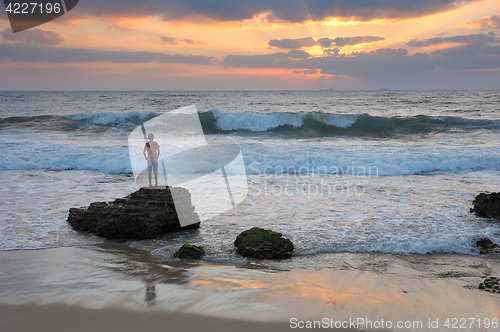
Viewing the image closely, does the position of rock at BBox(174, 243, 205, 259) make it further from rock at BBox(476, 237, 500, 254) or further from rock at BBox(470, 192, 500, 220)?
rock at BBox(470, 192, 500, 220)

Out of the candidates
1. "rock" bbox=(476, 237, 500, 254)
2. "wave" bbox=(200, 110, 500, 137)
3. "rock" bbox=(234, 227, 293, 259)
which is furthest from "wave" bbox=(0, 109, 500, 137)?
"rock" bbox=(234, 227, 293, 259)

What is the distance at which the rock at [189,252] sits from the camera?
4.46 meters

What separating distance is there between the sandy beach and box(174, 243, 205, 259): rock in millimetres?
177

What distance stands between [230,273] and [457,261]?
3.15m

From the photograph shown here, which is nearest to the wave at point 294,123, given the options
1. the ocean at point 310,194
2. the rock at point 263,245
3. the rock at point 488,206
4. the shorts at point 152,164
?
the ocean at point 310,194

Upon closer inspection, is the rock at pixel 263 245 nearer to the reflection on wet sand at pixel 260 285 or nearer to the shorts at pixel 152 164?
the reflection on wet sand at pixel 260 285

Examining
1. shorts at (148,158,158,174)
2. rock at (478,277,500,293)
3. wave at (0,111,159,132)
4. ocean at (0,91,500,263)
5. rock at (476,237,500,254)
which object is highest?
wave at (0,111,159,132)

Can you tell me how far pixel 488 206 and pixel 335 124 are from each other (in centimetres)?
1682

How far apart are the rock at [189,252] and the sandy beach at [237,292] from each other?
0.58ft

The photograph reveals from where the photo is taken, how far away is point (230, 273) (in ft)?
13.0

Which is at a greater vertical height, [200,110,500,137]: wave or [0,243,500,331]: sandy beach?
[200,110,500,137]: wave

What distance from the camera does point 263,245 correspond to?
4582 mm

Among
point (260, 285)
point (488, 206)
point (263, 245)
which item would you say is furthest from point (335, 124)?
point (260, 285)

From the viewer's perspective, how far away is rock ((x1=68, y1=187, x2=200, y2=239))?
5195 millimetres
